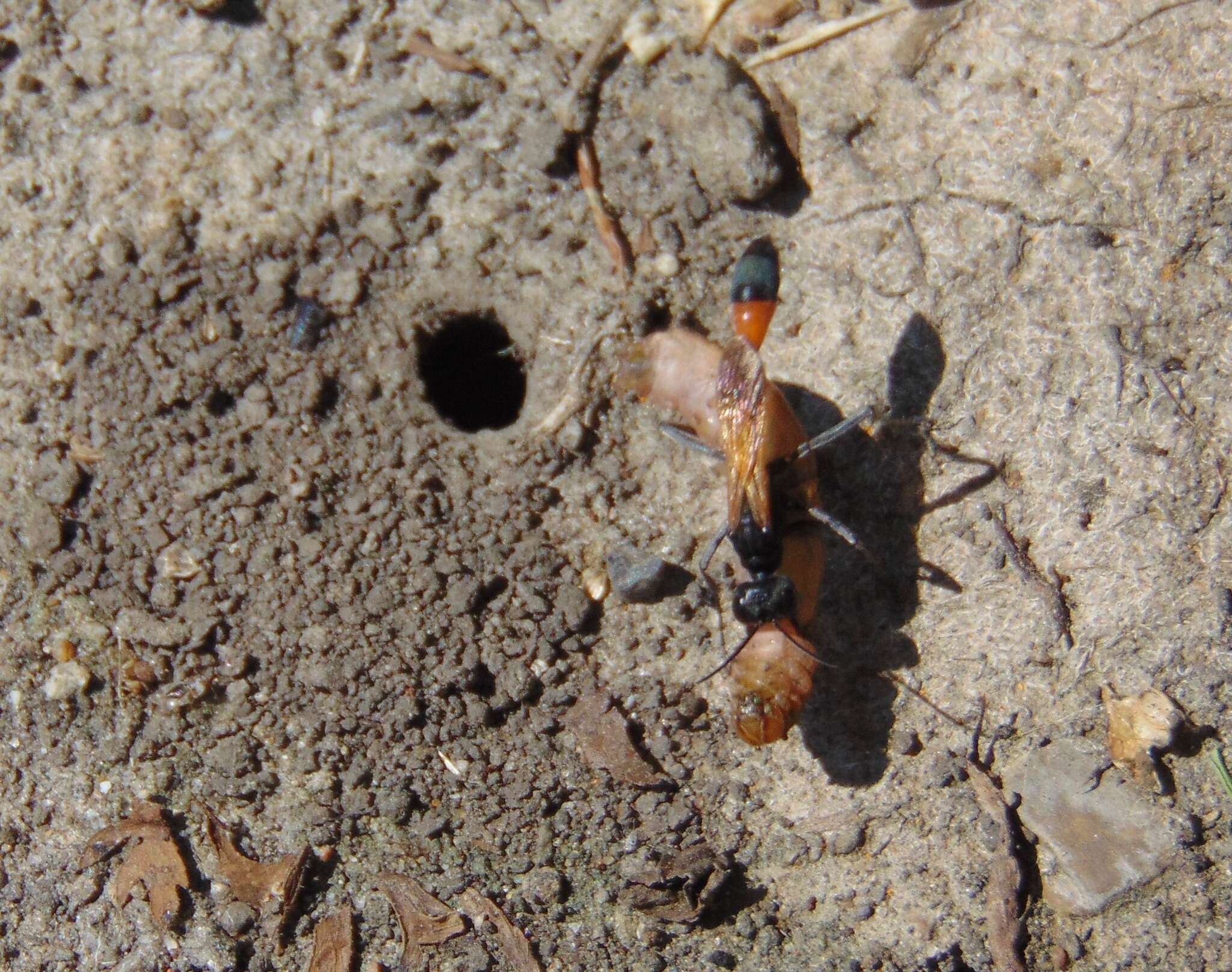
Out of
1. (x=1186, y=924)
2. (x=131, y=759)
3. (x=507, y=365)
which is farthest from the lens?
(x=507, y=365)

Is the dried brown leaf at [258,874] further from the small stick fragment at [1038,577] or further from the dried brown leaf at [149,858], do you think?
the small stick fragment at [1038,577]

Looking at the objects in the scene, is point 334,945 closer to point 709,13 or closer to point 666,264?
point 666,264

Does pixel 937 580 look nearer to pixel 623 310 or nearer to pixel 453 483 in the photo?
pixel 623 310

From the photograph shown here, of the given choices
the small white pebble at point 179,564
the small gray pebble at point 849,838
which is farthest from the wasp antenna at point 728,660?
the small white pebble at point 179,564

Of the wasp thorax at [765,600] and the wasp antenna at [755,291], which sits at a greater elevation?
the wasp antenna at [755,291]

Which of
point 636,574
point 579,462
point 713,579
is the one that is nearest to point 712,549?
point 713,579

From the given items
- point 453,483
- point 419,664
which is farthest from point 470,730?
point 453,483

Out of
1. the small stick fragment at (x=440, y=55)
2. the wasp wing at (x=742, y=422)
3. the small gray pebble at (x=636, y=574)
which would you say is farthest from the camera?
the small stick fragment at (x=440, y=55)
